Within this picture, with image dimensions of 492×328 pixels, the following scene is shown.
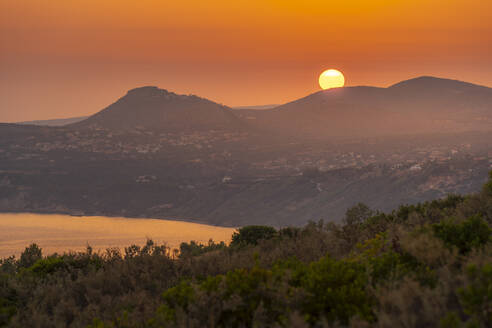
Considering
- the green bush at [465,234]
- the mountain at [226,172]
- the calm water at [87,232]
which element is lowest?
the calm water at [87,232]

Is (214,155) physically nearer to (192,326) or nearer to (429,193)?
(429,193)

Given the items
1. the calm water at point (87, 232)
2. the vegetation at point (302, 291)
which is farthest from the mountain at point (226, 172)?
the vegetation at point (302, 291)

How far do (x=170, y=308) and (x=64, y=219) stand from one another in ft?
451

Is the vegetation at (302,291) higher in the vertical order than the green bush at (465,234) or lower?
lower

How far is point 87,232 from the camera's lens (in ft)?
372

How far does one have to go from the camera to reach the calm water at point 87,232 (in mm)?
95500

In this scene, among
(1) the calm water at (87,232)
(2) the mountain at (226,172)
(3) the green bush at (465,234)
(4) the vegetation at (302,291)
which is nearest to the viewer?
(4) the vegetation at (302,291)

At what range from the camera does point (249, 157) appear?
16562cm

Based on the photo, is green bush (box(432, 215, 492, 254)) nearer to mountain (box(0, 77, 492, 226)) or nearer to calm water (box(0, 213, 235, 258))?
calm water (box(0, 213, 235, 258))

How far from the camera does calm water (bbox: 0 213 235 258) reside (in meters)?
95.5

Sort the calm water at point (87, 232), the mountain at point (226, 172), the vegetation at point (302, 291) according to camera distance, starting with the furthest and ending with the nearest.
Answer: the mountain at point (226, 172) → the calm water at point (87, 232) → the vegetation at point (302, 291)

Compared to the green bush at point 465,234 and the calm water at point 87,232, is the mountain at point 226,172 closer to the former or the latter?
the calm water at point 87,232

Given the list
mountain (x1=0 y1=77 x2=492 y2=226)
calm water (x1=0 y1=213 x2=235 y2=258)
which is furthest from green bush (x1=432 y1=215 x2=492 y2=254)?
mountain (x1=0 y1=77 x2=492 y2=226)

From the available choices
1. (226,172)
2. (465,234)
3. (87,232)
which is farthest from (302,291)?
(226,172)
